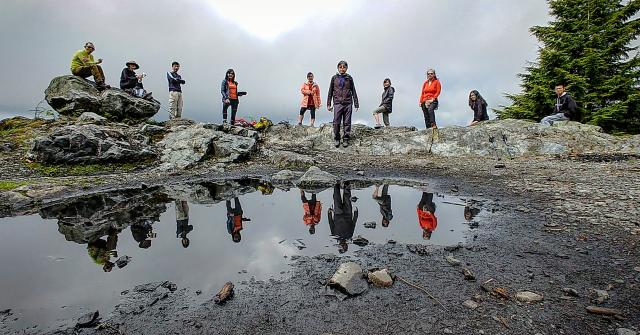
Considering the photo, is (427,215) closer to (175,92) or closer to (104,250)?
(104,250)

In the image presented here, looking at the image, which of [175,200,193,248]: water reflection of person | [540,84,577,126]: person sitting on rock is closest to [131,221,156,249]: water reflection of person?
[175,200,193,248]: water reflection of person

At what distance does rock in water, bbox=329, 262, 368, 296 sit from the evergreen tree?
20.0m

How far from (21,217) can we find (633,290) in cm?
932

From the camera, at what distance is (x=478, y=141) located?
14750 mm

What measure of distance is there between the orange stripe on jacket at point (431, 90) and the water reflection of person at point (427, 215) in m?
8.94

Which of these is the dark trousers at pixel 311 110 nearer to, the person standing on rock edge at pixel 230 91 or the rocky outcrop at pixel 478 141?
the rocky outcrop at pixel 478 141

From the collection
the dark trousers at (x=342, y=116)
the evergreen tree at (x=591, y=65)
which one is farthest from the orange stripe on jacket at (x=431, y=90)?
the evergreen tree at (x=591, y=65)

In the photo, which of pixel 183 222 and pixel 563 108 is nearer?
pixel 183 222

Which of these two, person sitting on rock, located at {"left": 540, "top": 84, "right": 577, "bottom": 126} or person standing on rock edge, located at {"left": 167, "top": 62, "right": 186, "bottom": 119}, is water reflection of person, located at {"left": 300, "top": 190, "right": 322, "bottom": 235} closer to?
person standing on rock edge, located at {"left": 167, "top": 62, "right": 186, "bottom": 119}

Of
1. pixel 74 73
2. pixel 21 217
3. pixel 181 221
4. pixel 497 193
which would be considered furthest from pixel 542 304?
pixel 74 73

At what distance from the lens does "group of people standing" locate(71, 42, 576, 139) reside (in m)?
14.2

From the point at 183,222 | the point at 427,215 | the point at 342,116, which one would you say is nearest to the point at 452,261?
the point at 427,215

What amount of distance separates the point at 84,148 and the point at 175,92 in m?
7.10

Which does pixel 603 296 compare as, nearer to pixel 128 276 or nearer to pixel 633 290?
pixel 633 290
